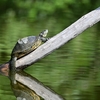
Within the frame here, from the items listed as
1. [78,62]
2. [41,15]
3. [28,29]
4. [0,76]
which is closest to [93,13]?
[78,62]

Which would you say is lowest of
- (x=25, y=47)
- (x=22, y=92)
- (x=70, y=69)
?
(x=22, y=92)

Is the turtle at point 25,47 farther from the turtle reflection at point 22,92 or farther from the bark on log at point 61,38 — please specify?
the turtle reflection at point 22,92

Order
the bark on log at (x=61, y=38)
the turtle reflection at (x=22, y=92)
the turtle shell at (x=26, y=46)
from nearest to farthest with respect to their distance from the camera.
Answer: the turtle reflection at (x=22, y=92)
the bark on log at (x=61, y=38)
the turtle shell at (x=26, y=46)

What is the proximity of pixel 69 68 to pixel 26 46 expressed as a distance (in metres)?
0.47

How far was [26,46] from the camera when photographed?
4.88 meters

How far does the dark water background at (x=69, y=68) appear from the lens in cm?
411

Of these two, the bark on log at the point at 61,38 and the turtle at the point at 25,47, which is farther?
the turtle at the point at 25,47

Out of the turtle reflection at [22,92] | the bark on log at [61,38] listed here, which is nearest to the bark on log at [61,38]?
the bark on log at [61,38]

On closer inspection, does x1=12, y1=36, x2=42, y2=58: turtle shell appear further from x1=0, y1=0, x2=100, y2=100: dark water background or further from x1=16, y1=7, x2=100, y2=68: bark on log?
x1=0, y1=0, x2=100, y2=100: dark water background

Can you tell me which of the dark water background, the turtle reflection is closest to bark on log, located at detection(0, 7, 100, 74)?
the dark water background

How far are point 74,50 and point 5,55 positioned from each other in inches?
32.1

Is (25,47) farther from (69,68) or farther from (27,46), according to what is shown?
(69,68)

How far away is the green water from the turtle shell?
0.21 m

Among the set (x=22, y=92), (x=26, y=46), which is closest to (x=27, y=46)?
(x=26, y=46)
